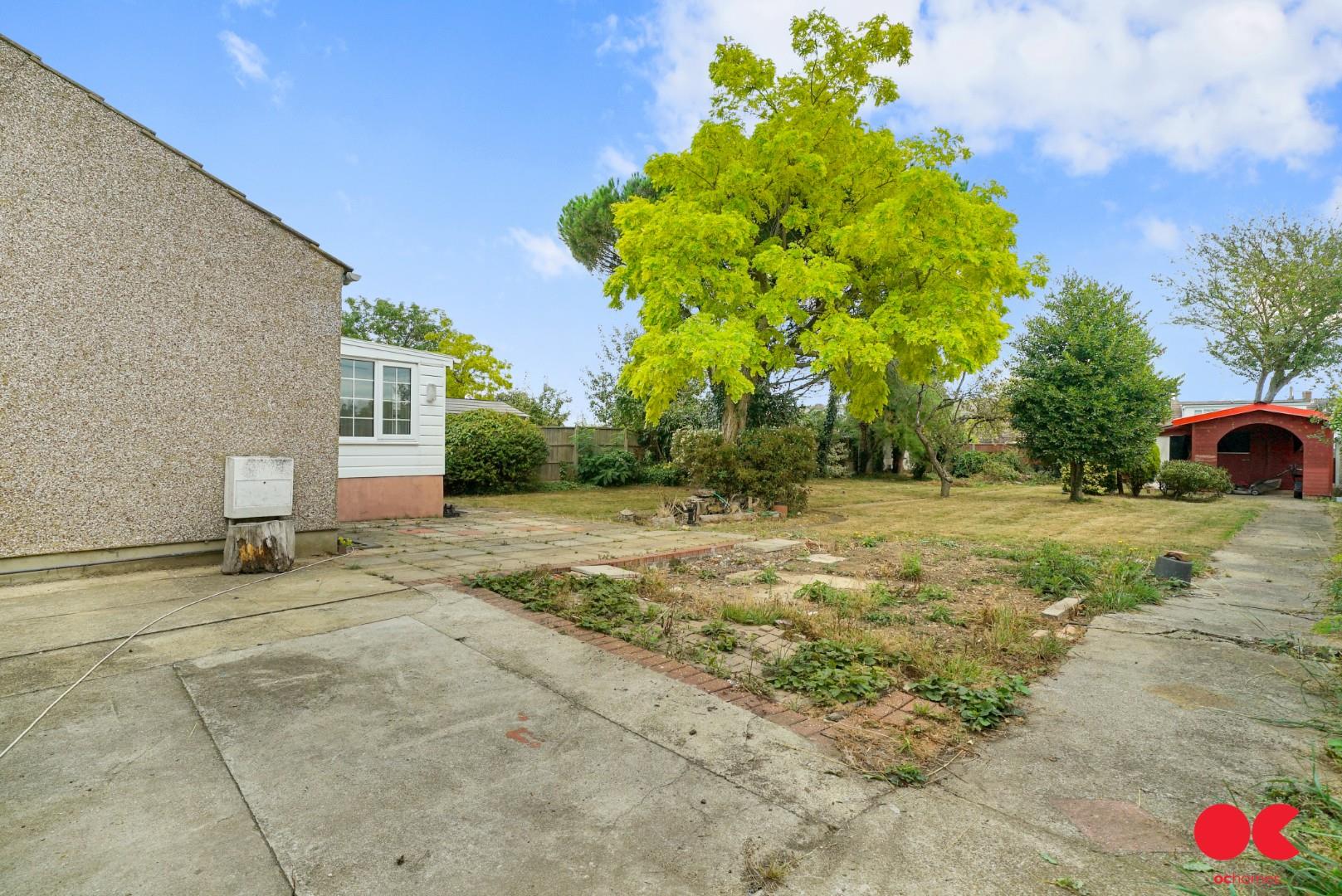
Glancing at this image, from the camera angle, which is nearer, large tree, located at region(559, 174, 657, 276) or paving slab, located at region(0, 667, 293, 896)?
paving slab, located at region(0, 667, 293, 896)

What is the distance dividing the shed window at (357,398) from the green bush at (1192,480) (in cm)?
2003

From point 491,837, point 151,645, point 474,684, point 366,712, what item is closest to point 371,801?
point 491,837

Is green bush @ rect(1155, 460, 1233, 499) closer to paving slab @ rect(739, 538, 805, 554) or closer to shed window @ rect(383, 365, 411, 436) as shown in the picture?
paving slab @ rect(739, 538, 805, 554)

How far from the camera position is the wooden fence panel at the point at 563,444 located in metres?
17.6

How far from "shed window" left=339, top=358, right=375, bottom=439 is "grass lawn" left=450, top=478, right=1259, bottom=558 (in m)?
3.45

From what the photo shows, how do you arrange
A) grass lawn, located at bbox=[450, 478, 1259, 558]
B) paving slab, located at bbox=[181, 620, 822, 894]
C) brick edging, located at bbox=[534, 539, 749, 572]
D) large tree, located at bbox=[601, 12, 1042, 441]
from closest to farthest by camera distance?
1. paving slab, located at bbox=[181, 620, 822, 894]
2. brick edging, located at bbox=[534, 539, 749, 572]
3. grass lawn, located at bbox=[450, 478, 1259, 558]
4. large tree, located at bbox=[601, 12, 1042, 441]

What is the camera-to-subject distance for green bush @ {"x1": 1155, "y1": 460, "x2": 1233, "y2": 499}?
16.6 metres

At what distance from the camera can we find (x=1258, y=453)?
22547 mm

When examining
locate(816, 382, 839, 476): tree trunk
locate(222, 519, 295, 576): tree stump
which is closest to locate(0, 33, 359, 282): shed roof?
locate(222, 519, 295, 576): tree stump

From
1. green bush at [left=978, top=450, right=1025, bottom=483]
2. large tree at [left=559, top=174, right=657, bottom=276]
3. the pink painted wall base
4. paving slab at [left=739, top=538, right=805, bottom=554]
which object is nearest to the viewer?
paving slab at [left=739, top=538, right=805, bottom=554]

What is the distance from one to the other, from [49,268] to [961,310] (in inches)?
480

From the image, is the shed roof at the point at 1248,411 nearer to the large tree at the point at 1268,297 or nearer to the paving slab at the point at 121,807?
the large tree at the point at 1268,297

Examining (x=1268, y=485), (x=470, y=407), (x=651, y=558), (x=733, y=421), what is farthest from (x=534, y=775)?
(x=1268, y=485)
